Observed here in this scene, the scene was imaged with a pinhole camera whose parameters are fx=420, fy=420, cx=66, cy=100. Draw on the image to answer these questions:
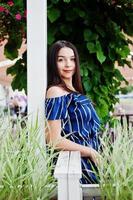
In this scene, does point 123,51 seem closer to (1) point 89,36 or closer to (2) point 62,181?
(1) point 89,36

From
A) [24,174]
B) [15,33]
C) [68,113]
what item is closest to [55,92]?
[68,113]

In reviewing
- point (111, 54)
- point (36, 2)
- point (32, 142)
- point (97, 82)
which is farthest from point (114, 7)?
point (32, 142)

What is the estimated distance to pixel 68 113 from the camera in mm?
1956

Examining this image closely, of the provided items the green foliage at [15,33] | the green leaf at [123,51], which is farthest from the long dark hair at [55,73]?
the green leaf at [123,51]

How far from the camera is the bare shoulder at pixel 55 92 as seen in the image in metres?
1.96

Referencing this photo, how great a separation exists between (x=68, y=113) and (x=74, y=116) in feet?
0.10

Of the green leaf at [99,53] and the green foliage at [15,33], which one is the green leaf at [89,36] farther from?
the green foliage at [15,33]

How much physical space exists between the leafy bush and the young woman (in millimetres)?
336

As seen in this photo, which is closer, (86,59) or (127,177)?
(127,177)

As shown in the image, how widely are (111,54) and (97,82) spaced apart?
8.7 inches

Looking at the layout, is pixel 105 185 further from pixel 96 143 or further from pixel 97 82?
pixel 97 82

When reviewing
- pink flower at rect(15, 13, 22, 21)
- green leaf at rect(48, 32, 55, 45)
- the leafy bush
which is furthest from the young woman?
pink flower at rect(15, 13, 22, 21)

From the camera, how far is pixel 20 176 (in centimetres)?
142

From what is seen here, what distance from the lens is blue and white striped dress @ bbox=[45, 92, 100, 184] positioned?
1924mm
